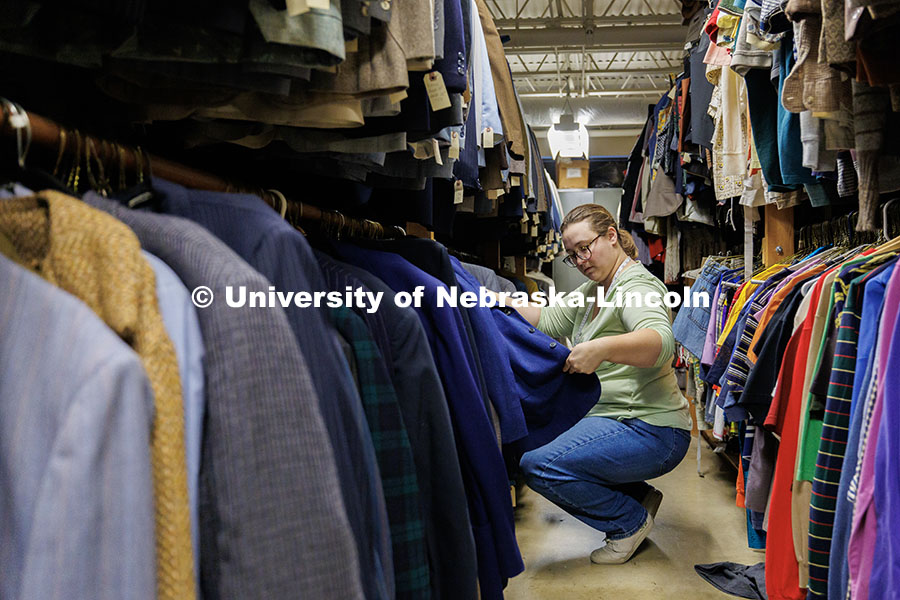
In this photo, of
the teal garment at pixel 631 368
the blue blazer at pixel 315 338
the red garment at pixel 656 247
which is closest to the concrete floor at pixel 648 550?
the teal garment at pixel 631 368

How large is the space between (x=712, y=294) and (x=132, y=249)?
3.36 meters

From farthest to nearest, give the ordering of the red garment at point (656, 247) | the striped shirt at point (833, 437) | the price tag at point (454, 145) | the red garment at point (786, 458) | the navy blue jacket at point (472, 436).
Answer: the red garment at point (656, 247), the red garment at point (786, 458), the price tag at point (454, 145), the striped shirt at point (833, 437), the navy blue jacket at point (472, 436)

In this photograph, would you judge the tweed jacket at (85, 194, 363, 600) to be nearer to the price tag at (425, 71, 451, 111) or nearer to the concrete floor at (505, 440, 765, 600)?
Result: the price tag at (425, 71, 451, 111)

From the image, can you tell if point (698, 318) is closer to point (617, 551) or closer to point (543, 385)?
point (617, 551)

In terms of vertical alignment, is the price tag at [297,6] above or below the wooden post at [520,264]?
above

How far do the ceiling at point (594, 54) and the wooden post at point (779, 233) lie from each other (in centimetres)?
332

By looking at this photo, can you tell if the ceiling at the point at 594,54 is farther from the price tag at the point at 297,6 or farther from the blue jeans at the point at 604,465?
the price tag at the point at 297,6

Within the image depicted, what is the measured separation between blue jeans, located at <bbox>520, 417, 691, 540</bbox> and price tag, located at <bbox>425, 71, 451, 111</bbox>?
167cm

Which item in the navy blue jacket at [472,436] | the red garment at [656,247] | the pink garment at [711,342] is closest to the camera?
the navy blue jacket at [472,436]

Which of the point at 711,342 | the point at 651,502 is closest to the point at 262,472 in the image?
the point at 651,502

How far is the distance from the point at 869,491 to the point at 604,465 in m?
1.34

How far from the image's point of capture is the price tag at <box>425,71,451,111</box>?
51.7 inches

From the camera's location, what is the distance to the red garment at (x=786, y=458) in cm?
176

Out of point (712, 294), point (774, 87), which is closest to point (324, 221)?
point (774, 87)
